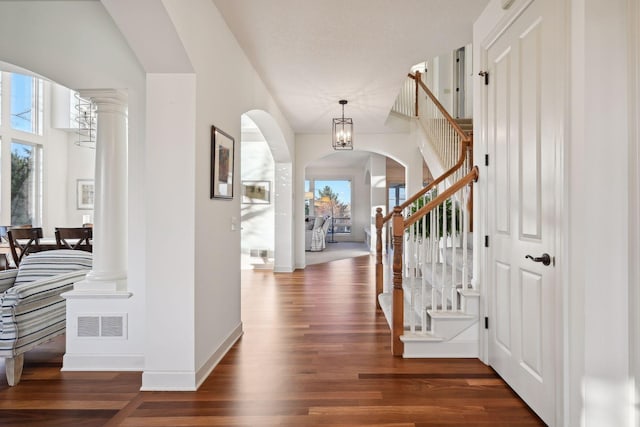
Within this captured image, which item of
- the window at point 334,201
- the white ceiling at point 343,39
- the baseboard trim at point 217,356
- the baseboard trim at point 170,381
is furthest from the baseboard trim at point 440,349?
the window at point 334,201

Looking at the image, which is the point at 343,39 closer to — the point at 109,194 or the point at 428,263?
the point at 109,194

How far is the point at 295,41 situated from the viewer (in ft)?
11.2

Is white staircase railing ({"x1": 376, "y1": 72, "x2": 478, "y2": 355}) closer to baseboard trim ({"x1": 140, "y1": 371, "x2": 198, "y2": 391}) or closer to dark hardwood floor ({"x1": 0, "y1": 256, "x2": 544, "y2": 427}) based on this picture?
dark hardwood floor ({"x1": 0, "y1": 256, "x2": 544, "y2": 427})

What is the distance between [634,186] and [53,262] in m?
4.09

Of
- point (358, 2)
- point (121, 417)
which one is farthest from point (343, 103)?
point (121, 417)

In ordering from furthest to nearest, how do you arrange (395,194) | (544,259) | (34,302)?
1. (395,194)
2. (34,302)
3. (544,259)

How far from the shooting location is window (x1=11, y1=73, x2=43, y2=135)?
7.65 meters

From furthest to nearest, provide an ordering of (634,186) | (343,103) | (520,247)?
(343,103)
(520,247)
(634,186)

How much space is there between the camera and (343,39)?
11.1 feet

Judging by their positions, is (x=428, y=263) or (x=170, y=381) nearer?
(x=170, y=381)

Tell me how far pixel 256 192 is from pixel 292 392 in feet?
18.3

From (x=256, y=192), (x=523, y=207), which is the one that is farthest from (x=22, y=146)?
(x=523, y=207)

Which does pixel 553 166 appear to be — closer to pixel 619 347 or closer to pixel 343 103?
pixel 619 347

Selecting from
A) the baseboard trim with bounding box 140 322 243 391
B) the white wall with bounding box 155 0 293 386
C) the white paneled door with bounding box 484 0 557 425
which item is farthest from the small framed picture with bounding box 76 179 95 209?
the white paneled door with bounding box 484 0 557 425
